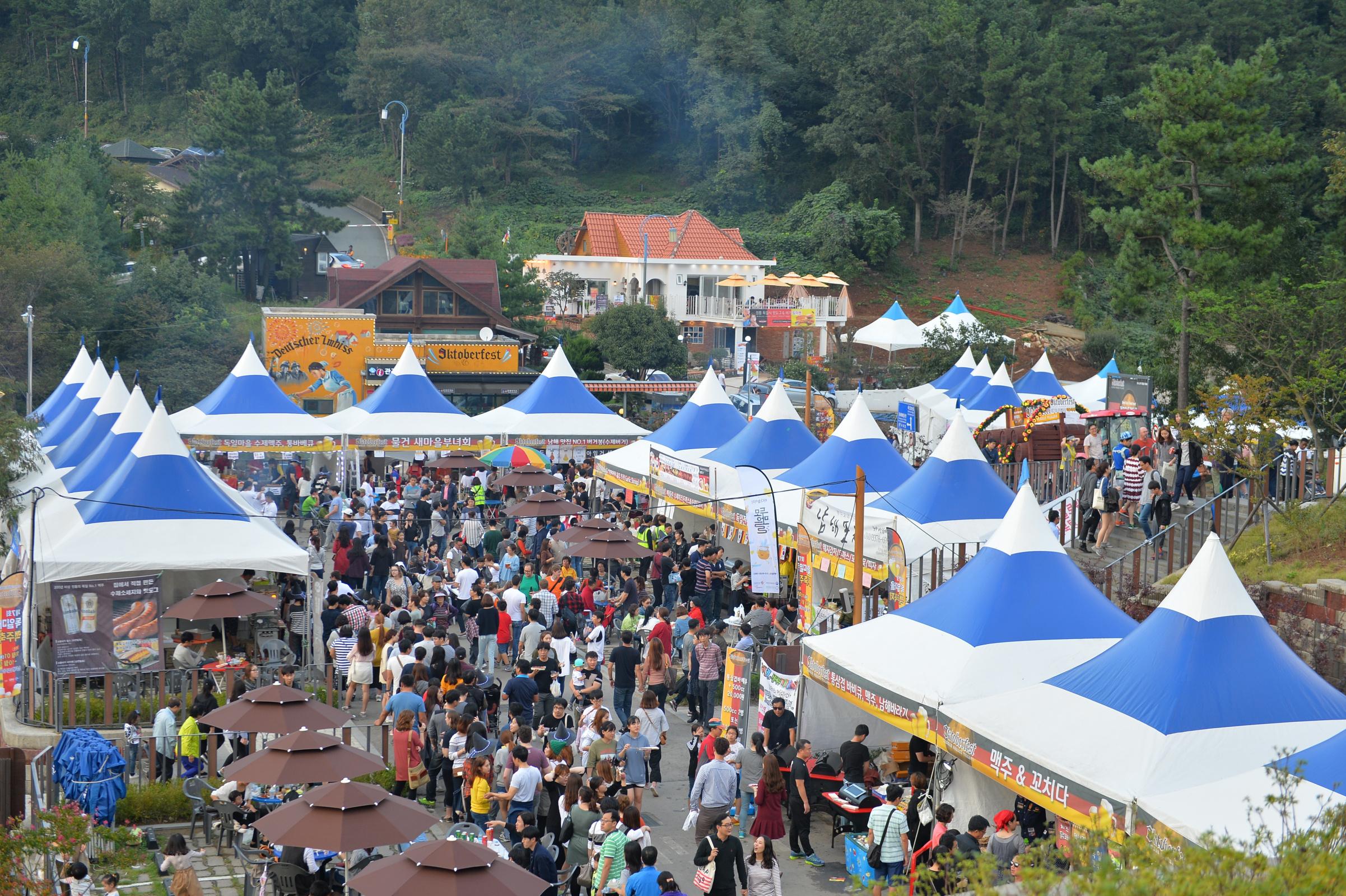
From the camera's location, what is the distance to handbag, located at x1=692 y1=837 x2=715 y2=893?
30.4ft

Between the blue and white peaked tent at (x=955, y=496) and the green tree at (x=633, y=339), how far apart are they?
24.4 meters

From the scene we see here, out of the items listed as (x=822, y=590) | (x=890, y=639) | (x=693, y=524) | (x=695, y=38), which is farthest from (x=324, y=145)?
(x=890, y=639)

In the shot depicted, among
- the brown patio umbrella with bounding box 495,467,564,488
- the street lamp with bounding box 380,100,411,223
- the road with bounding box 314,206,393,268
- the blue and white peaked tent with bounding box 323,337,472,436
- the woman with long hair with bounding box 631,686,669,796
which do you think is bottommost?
the woman with long hair with bounding box 631,686,669,796

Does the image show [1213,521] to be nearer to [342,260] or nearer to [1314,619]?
[1314,619]

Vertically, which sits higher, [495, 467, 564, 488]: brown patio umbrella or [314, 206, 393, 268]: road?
[314, 206, 393, 268]: road

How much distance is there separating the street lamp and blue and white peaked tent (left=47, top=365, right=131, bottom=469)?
124ft

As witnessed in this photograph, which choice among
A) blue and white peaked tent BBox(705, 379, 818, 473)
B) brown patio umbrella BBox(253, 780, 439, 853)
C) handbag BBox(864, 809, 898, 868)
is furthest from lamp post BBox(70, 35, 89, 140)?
handbag BBox(864, 809, 898, 868)

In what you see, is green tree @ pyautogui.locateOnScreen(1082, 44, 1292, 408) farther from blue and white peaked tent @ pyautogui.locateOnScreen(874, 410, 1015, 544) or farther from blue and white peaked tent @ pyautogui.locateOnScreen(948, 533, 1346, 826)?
blue and white peaked tent @ pyautogui.locateOnScreen(948, 533, 1346, 826)

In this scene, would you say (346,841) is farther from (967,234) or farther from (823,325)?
(967,234)

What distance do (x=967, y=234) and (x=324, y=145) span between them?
34.5 meters

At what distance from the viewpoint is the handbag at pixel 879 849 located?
9.88 meters

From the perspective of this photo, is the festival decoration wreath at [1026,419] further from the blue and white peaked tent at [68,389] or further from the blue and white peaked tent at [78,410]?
the blue and white peaked tent at [68,389]

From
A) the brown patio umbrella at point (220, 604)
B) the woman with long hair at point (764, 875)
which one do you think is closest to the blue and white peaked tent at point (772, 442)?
the brown patio umbrella at point (220, 604)

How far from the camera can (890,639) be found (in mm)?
11961
